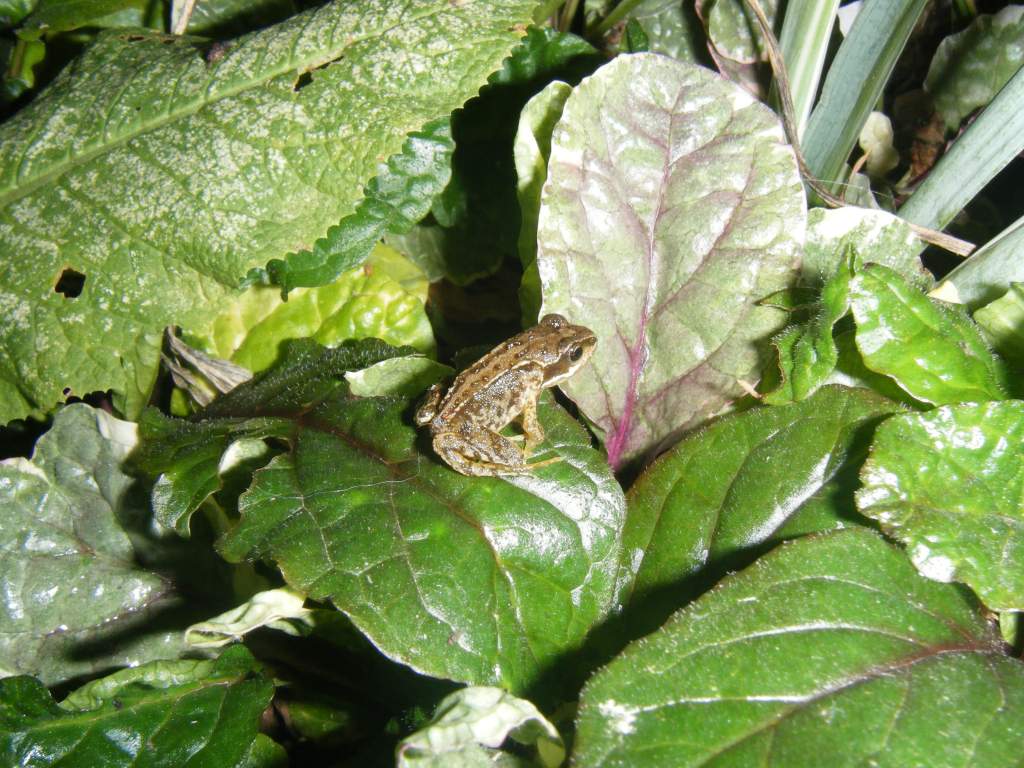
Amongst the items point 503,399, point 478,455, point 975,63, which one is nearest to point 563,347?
point 503,399

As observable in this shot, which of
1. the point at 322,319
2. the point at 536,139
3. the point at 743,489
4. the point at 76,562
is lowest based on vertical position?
the point at 76,562

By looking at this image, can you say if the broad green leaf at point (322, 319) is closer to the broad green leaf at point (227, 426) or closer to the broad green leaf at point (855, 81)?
the broad green leaf at point (227, 426)

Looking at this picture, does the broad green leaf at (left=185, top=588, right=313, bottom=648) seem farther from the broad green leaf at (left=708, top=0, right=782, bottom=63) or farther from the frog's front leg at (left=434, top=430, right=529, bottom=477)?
the broad green leaf at (left=708, top=0, right=782, bottom=63)

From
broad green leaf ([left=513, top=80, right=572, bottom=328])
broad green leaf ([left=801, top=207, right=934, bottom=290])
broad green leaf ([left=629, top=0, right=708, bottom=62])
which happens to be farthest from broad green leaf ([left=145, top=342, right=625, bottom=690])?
broad green leaf ([left=629, top=0, right=708, bottom=62])

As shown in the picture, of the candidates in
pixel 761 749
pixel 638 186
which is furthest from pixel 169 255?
pixel 761 749

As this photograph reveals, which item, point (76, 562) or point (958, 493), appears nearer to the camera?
point (958, 493)

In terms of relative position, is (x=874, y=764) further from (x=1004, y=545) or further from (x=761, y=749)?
(x=1004, y=545)

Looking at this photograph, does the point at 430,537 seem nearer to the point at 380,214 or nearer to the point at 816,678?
the point at 816,678
